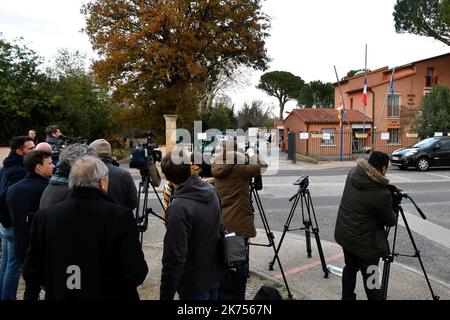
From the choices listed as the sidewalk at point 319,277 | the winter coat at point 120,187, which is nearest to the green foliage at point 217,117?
the sidewalk at point 319,277

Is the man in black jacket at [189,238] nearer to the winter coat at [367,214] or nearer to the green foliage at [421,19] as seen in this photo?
the winter coat at [367,214]

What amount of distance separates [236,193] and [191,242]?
5.23ft

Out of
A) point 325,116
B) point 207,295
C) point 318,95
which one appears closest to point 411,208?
point 207,295

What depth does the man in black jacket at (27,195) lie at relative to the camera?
12.0ft

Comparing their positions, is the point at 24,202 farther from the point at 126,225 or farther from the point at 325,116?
the point at 325,116

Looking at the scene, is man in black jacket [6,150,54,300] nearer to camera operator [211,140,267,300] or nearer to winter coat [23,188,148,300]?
winter coat [23,188,148,300]

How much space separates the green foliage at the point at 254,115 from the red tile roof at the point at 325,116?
3028cm

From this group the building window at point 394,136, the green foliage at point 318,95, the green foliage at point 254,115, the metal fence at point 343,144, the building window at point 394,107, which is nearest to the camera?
the metal fence at point 343,144

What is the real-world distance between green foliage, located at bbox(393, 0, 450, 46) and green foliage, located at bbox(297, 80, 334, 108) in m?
30.4

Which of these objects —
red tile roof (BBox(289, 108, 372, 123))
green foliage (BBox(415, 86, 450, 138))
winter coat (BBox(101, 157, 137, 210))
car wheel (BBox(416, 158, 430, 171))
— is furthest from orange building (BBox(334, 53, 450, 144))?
winter coat (BBox(101, 157, 137, 210))

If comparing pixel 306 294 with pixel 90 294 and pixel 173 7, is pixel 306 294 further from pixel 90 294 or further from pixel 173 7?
pixel 173 7

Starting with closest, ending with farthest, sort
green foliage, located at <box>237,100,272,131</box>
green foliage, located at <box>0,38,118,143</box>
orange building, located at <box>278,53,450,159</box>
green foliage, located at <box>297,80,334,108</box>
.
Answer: green foliage, located at <box>0,38,118,143</box>
orange building, located at <box>278,53,450,159</box>
green foliage, located at <box>237,100,272,131</box>
green foliage, located at <box>297,80,334,108</box>

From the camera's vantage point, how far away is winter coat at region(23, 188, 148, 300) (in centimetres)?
236
